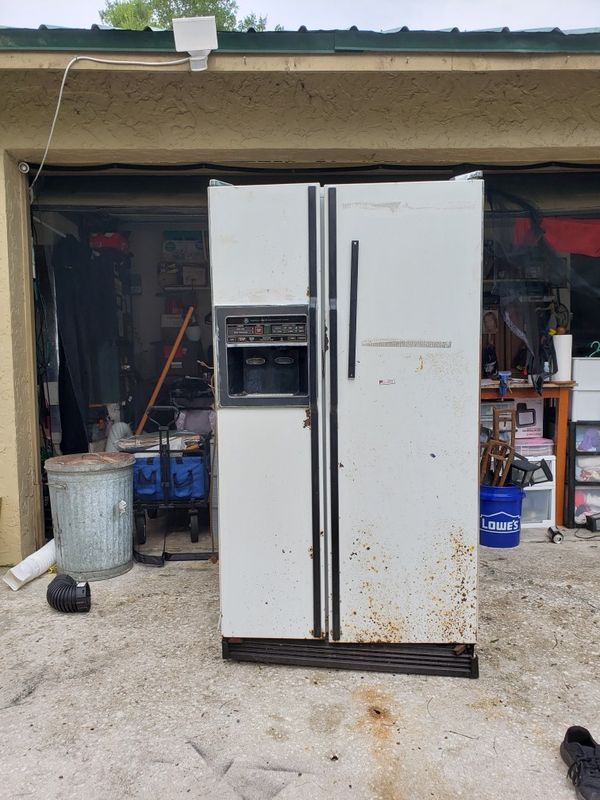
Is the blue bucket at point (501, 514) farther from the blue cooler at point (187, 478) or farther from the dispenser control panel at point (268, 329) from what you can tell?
the dispenser control panel at point (268, 329)

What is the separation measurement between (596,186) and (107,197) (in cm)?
381

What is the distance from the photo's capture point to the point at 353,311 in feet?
8.34

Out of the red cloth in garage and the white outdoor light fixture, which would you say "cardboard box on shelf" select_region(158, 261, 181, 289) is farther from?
the red cloth in garage

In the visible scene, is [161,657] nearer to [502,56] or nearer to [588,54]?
[502,56]

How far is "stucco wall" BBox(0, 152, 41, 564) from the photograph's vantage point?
392cm

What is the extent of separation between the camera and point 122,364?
17.6ft

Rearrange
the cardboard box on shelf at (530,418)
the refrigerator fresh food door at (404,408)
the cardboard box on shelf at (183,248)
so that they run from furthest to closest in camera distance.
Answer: the cardboard box on shelf at (183,248), the cardboard box on shelf at (530,418), the refrigerator fresh food door at (404,408)

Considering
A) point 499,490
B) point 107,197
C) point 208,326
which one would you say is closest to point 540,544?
point 499,490

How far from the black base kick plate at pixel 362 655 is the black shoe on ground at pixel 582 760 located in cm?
55

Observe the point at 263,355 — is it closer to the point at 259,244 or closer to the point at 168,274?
the point at 259,244

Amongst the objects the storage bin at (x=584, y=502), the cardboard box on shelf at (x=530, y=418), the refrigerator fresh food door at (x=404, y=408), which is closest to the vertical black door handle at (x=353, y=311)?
the refrigerator fresh food door at (x=404, y=408)

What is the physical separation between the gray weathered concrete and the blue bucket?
946 mm

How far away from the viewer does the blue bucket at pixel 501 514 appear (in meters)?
4.26

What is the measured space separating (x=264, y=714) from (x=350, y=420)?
1.27 meters
